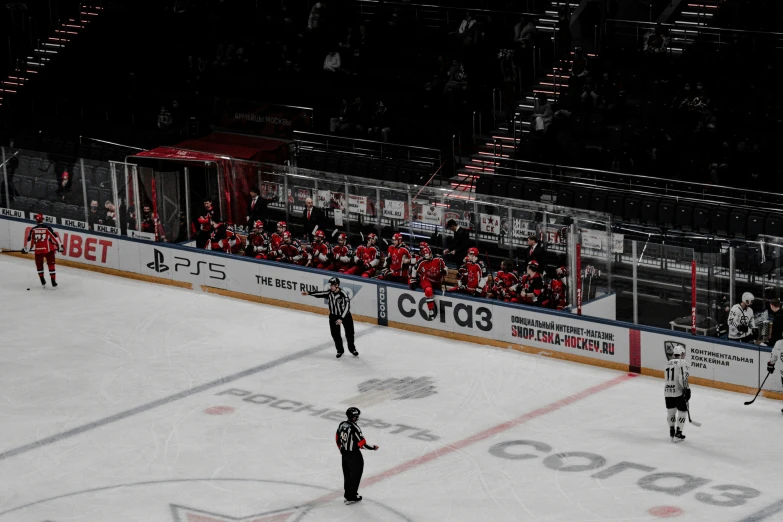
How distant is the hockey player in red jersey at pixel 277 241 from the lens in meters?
26.1

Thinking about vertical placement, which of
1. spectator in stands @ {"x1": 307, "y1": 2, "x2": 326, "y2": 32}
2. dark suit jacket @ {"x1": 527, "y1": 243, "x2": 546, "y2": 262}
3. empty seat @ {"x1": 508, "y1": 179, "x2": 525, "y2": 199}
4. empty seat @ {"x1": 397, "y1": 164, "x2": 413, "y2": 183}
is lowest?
dark suit jacket @ {"x1": 527, "y1": 243, "x2": 546, "y2": 262}

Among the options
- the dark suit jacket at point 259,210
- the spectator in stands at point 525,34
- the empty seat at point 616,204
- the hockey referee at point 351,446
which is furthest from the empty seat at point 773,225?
the hockey referee at point 351,446

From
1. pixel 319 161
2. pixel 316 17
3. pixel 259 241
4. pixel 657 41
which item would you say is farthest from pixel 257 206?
pixel 657 41

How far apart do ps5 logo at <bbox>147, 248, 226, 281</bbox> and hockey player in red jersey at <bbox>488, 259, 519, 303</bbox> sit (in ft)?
20.4

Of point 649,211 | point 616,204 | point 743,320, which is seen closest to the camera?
point 743,320

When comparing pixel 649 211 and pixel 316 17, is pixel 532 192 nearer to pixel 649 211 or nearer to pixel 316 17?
pixel 649 211

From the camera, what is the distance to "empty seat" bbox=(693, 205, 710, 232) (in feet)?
81.6

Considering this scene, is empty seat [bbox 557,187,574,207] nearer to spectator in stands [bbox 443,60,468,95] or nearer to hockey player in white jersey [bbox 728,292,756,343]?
spectator in stands [bbox 443,60,468,95]

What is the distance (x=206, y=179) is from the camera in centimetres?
2748

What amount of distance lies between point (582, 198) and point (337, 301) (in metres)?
6.67

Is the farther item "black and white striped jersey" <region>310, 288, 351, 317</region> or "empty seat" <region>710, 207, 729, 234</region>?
"empty seat" <region>710, 207, 729, 234</region>

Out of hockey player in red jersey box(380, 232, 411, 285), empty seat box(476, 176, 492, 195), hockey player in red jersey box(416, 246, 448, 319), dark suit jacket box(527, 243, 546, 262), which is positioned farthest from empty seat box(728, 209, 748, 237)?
hockey player in red jersey box(380, 232, 411, 285)

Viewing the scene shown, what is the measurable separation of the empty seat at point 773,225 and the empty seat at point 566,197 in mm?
3898

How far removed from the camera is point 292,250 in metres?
26.0
